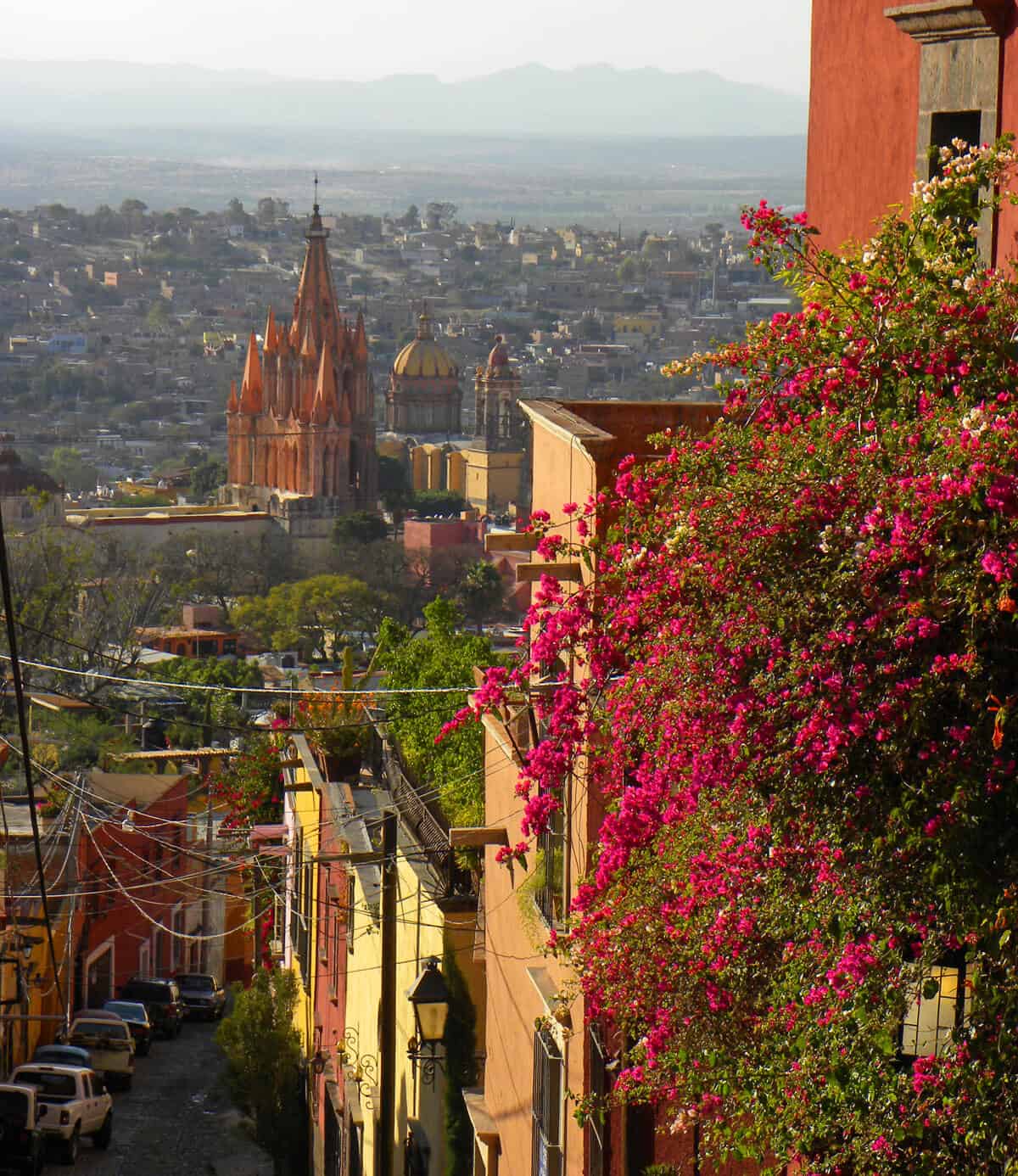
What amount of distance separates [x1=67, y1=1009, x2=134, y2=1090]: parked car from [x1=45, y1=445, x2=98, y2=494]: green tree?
93.7 meters

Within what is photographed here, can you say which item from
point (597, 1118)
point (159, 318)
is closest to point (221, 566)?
point (597, 1118)

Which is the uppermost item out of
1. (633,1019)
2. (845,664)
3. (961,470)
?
(961,470)

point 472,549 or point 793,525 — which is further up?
point 793,525

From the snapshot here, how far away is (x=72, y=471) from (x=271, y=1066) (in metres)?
103

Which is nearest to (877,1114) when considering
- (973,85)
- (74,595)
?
(973,85)

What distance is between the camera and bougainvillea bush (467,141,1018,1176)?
2811 mm

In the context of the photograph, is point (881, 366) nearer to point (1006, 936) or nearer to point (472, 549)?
point (1006, 936)

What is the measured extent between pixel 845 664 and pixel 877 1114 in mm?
586

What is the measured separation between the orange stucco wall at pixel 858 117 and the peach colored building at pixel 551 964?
1.96 feet

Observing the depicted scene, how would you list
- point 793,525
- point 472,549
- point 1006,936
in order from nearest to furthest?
point 1006,936, point 793,525, point 472,549

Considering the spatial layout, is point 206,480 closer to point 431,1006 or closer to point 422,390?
point 422,390

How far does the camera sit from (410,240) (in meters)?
195

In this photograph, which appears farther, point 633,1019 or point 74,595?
point 74,595

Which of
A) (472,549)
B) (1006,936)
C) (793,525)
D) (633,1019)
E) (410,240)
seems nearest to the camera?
(1006,936)
